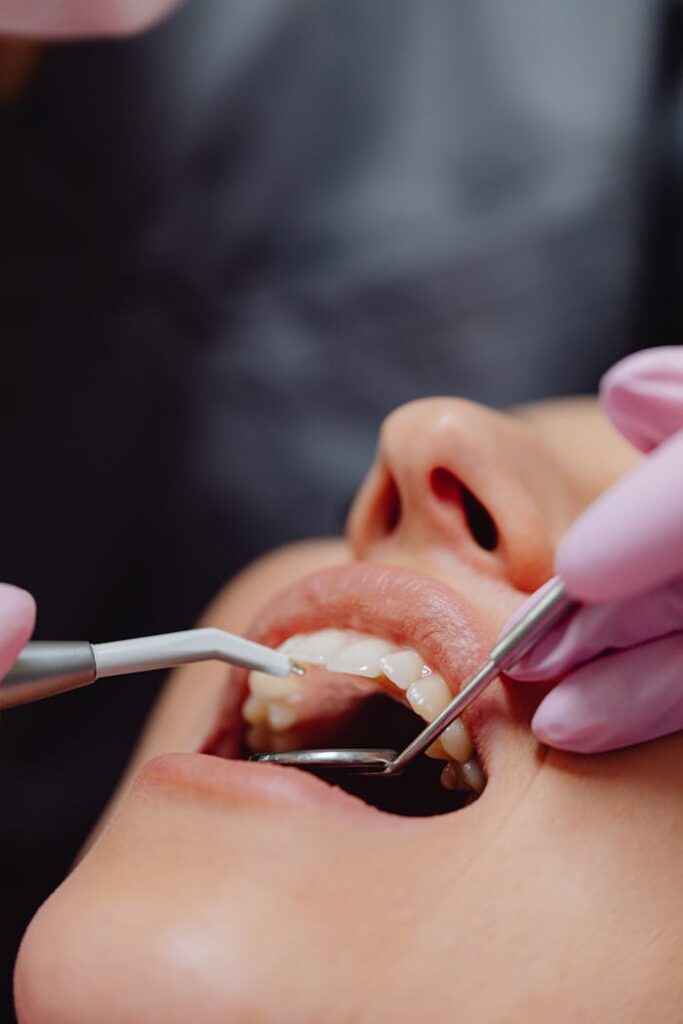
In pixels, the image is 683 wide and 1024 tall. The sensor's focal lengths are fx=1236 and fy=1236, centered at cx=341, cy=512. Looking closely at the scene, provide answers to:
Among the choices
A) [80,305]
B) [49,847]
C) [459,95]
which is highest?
[459,95]

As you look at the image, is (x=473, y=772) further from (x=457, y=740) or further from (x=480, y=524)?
(x=480, y=524)

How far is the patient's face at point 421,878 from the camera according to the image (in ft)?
1.90

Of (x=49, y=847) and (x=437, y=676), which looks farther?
(x=49, y=847)

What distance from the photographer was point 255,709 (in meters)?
0.77

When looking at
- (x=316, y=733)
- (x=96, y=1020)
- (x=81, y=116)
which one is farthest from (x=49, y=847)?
(x=81, y=116)

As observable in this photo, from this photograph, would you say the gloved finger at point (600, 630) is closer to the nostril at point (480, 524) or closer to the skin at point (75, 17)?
the nostril at point (480, 524)

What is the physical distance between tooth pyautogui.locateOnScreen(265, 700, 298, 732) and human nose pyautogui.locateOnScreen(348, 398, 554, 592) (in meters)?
0.12

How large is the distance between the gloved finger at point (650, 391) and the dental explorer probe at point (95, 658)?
237 millimetres

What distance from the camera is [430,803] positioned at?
2.49 feet

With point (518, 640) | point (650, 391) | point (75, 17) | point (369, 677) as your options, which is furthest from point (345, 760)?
point (75, 17)

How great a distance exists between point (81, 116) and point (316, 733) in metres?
0.59

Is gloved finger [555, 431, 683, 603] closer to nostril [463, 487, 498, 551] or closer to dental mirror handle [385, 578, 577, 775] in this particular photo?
dental mirror handle [385, 578, 577, 775]

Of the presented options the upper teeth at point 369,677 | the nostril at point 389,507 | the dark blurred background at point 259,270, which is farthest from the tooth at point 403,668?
→ the dark blurred background at point 259,270

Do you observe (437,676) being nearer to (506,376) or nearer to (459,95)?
(506,376)
